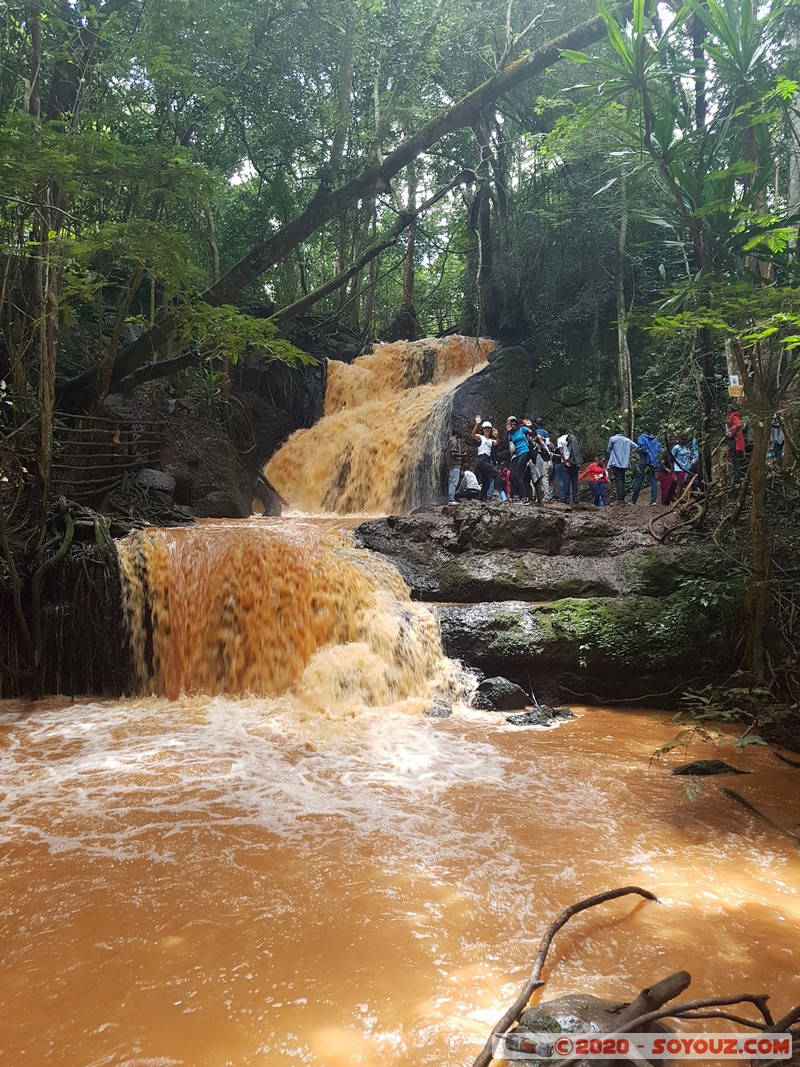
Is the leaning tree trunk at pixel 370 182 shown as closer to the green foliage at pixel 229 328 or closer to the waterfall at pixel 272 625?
the green foliage at pixel 229 328

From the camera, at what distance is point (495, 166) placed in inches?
772

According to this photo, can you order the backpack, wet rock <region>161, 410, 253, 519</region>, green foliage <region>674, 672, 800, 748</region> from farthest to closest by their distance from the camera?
1. wet rock <region>161, 410, 253, 519</region>
2. the backpack
3. green foliage <region>674, 672, 800, 748</region>

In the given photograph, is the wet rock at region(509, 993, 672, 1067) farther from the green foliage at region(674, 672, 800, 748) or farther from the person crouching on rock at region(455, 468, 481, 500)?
the person crouching on rock at region(455, 468, 481, 500)

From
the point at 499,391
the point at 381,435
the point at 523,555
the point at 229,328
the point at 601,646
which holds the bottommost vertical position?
the point at 601,646

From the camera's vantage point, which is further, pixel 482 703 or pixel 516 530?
pixel 516 530

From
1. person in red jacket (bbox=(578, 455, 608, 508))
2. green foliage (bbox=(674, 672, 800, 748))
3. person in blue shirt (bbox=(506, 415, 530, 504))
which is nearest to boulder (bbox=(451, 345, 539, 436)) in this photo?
person in blue shirt (bbox=(506, 415, 530, 504))

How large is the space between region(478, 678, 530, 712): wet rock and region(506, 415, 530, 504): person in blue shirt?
5.39m

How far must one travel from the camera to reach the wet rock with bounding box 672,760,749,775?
475 cm

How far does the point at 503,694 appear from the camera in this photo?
6734 millimetres

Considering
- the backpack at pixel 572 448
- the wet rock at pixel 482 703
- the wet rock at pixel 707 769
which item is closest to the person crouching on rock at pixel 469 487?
the backpack at pixel 572 448

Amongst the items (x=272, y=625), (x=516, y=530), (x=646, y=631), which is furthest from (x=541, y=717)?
(x=272, y=625)

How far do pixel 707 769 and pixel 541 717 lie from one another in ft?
5.63

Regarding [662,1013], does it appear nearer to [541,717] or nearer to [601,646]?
[541,717]

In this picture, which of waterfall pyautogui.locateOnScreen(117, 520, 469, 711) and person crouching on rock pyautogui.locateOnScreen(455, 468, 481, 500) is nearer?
waterfall pyautogui.locateOnScreen(117, 520, 469, 711)
